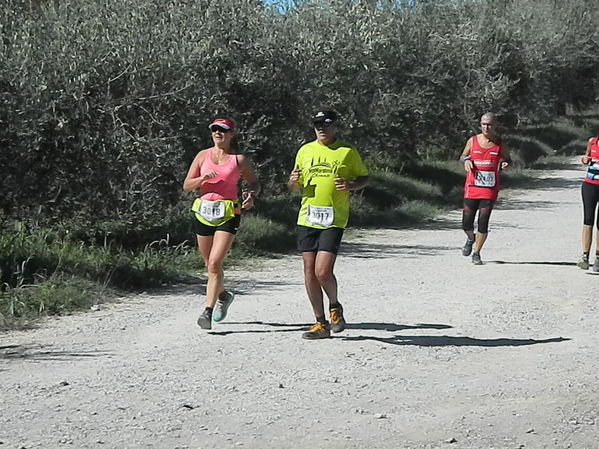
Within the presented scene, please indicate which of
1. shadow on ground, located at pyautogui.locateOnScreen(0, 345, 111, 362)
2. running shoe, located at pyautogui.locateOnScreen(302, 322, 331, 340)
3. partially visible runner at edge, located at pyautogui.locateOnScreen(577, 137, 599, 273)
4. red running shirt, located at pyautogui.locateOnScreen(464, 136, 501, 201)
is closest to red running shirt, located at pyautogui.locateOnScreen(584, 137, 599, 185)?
partially visible runner at edge, located at pyautogui.locateOnScreen(577, 137, 599, 273)

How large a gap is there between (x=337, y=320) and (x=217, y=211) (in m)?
1.38

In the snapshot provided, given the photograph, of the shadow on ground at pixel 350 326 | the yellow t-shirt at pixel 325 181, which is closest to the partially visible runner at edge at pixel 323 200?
the yellow t-shirt at pixel 325 181

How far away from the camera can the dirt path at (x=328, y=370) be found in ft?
20.2

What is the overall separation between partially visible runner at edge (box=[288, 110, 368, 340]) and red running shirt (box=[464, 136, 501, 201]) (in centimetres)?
493

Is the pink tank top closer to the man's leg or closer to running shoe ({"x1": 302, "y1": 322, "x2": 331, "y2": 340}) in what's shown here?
the man's leg

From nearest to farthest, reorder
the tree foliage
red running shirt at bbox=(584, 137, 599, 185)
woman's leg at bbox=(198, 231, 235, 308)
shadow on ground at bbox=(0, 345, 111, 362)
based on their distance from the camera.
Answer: shadow on ground at bbox=(0, 345, 111, 362), woman's leg at bbox=(198, 231, 235, 308), the tree foliage, red running shirt at bbox=(584, 137, 599, 185)

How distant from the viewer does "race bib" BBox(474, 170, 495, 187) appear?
530 inches

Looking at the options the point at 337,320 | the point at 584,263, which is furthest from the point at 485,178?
the point at 337,320

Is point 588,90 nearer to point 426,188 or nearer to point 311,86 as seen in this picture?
point 426,188

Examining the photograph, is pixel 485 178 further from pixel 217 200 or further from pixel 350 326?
pixel 217 200

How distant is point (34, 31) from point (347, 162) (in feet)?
16.0

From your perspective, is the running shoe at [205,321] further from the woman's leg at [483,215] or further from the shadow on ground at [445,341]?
the woman's leg at [483,215]

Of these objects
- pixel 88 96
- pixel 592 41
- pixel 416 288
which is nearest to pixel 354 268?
pixel 416 288

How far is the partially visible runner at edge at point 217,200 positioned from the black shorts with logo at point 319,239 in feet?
1.91
